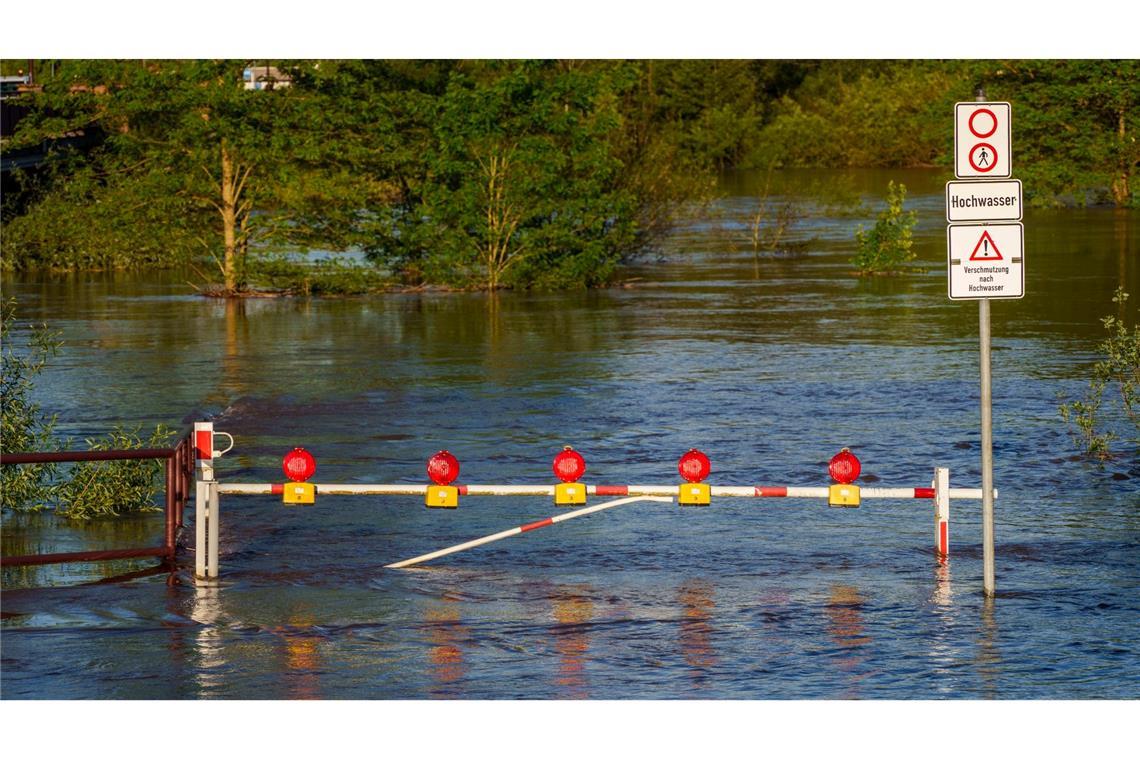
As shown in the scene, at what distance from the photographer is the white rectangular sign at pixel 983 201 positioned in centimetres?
1005

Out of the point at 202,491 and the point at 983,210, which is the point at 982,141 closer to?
the point at 983,210

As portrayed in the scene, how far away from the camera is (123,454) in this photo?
11.4m

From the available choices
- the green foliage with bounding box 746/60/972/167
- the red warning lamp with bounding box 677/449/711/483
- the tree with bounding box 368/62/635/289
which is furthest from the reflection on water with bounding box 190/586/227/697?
the green foliage with bounding box 746/60/972/167

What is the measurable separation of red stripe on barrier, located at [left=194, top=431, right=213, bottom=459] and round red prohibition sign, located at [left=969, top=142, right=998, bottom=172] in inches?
190

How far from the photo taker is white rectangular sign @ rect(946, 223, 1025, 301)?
33.1ft

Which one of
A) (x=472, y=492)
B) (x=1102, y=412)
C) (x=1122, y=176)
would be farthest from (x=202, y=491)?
(x=1122, y=176)

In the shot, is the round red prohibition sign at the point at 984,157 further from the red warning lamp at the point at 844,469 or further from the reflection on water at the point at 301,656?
the reflection on water at the point at 301,656

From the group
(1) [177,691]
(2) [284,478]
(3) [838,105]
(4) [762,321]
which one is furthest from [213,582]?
(3) [838,105]

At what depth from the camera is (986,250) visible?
33.2 feet

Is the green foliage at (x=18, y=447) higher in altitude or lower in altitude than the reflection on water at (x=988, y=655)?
higher

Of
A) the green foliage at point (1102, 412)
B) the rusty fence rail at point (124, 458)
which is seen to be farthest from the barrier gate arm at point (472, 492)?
the green foliage at point (1102, 412)

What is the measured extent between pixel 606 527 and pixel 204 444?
3088mm

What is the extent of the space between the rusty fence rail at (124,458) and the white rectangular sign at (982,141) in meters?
5.13

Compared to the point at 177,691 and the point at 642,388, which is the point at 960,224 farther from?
the point at 642,388
